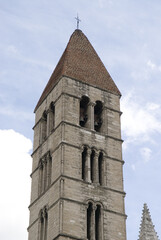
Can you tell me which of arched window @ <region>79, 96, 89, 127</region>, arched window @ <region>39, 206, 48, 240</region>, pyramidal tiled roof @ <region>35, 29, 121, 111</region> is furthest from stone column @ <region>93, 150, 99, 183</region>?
pyramidal tiled roof @ <region>35, 29, 121, 111</region>

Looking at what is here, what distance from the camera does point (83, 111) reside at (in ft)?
141

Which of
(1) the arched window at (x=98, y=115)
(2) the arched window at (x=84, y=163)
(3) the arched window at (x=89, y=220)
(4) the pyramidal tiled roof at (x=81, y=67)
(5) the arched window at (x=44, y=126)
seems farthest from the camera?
(4) the pyramidal tiled roof at (x=81, y=67)

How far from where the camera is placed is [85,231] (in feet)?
120

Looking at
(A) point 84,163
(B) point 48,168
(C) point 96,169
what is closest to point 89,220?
(C) point 96,169

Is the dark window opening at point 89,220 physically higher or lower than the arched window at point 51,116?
lower

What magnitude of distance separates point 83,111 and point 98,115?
1.18 meters

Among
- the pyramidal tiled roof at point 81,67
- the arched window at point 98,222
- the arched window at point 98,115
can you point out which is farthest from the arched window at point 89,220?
the pyramidal tiled roof at point 81,67

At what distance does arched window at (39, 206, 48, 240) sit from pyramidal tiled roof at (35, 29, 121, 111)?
921 cm

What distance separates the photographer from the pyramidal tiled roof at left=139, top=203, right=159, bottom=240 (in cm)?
3628

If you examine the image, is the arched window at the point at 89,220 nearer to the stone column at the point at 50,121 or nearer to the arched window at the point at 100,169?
the arched window at the point at 100,169

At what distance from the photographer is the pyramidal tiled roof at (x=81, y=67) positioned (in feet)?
142

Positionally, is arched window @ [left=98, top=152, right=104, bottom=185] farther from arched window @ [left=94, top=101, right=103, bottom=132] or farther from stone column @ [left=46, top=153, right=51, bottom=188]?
stone column @ [left=46, top=153, right=51, bottom=188]

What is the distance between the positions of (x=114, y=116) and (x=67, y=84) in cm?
391

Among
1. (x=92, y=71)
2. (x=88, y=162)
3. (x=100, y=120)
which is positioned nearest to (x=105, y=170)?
(x=88, y=162)
